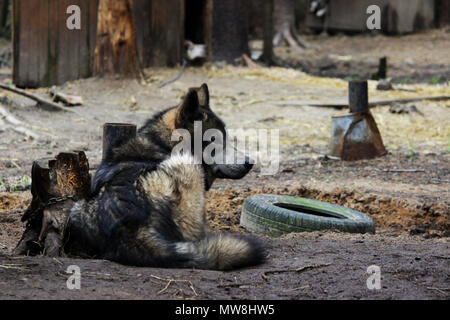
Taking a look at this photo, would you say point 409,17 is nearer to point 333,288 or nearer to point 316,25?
point 316,25

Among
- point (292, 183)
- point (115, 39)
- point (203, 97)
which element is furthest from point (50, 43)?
point (203, 97)

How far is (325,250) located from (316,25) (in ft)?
70.2

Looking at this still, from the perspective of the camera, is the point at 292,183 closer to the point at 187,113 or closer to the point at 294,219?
the point at 294,219

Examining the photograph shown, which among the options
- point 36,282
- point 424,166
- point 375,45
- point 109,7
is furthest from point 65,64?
point 375,45

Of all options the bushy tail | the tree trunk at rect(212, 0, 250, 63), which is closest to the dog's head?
the bushy tail

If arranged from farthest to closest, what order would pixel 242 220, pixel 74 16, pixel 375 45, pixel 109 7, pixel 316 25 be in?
pixel 316 25 → pixel 375 45 → pixel 74 16 → pixel 109 7 → pixel 242 220

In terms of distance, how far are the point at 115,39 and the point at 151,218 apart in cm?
878

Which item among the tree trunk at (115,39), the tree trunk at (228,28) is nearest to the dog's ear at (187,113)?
the tree trunk at (115,39)

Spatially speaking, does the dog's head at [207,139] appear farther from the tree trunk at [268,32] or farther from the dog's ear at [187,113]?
the tree trunk at [268,32]

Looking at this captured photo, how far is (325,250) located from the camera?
4719mm

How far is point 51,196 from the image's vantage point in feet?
15.5

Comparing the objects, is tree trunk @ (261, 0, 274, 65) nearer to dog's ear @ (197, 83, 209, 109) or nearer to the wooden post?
dog's ear @ (197, 83, 209, 109)

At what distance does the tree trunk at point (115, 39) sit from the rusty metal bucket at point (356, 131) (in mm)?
5321

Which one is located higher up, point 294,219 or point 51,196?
point 51,196
